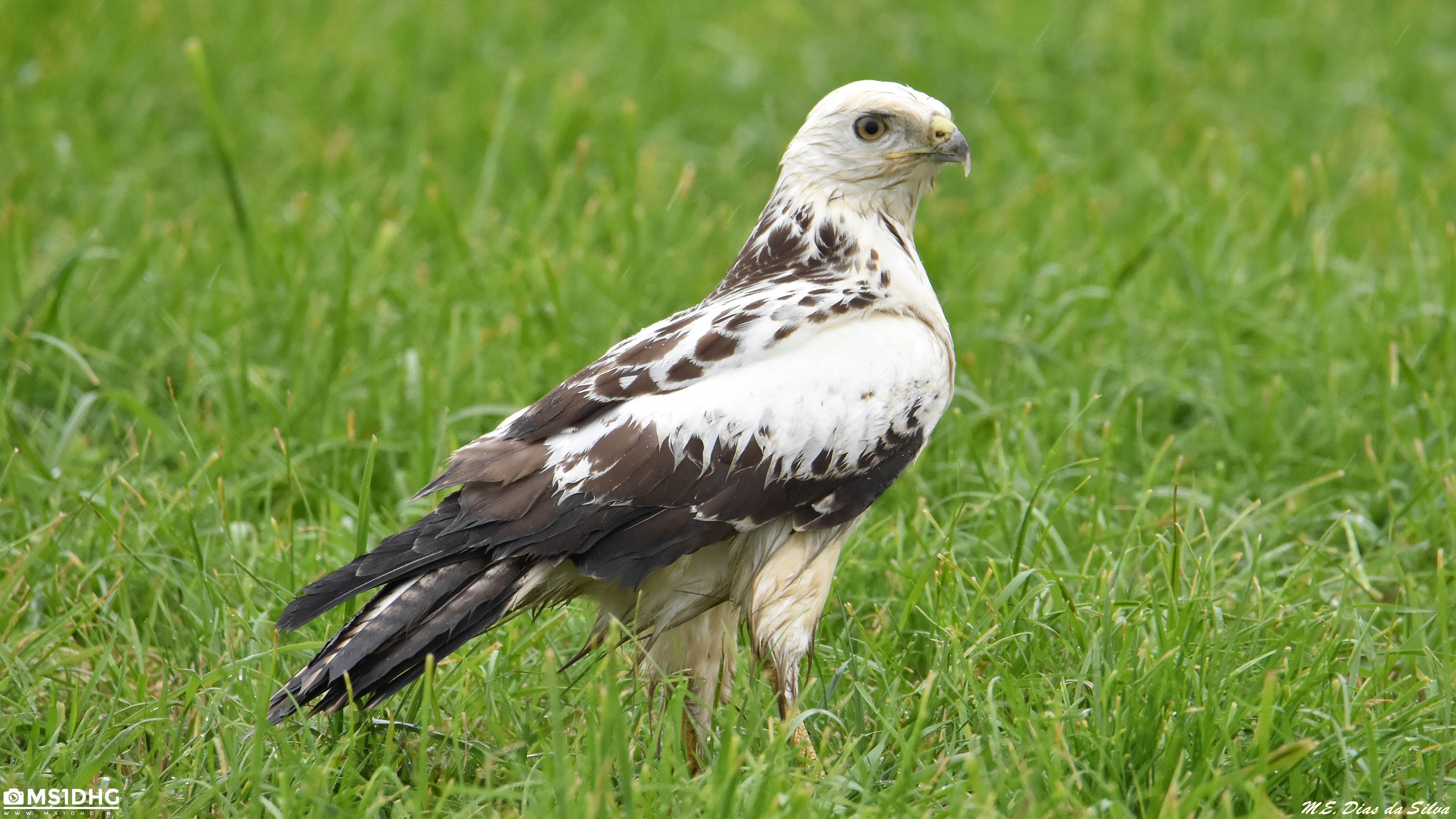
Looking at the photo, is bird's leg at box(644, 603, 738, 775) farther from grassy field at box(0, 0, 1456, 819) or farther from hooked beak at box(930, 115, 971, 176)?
hooked beak at box(930, 115, 971, 176)

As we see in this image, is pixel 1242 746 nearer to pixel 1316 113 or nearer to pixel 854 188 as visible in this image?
pixel 854 188

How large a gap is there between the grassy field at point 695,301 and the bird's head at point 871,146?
39.6 inches

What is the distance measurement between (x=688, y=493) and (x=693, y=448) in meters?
0.11

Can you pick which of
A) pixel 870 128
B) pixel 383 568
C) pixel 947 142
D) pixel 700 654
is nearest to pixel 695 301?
pixel 870 128

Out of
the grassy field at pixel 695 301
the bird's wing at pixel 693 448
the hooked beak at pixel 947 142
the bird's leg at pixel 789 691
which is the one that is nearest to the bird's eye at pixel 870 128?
the hooked beak at pixel 947 142

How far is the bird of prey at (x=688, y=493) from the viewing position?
342 cm

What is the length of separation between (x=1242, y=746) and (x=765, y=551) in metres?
1.28

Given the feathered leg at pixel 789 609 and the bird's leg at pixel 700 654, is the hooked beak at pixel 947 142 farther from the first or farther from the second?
the bird's leg at pixel 700 654

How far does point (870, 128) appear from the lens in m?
4.11

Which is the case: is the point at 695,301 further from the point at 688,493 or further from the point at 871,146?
the point at 688,493

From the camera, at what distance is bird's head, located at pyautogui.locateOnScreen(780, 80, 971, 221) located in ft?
13.3

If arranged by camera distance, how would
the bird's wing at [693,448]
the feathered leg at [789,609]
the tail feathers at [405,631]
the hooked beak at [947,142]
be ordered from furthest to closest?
1. the hooked beak at [947,142]
2. the feathered leg at [789,609]
3. the bird's wing at [693,448]
4. the tail feathers at [405,631]

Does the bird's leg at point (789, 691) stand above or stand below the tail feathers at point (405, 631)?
below

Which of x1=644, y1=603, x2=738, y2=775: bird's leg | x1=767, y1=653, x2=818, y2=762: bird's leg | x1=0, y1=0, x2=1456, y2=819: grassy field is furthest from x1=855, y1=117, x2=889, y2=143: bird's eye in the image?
x1=767, y1=653, x2=818, y2=762: bird's leg
